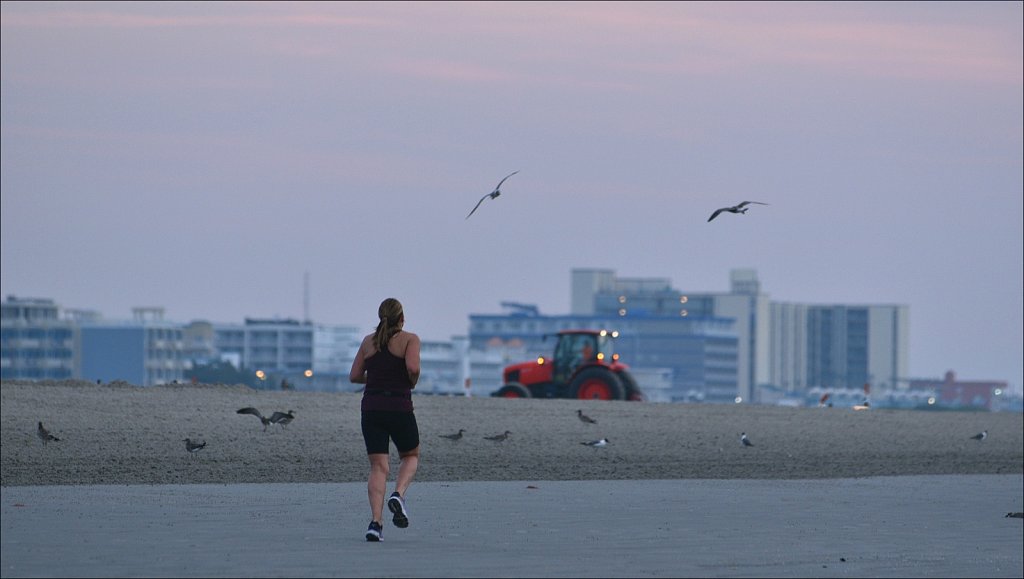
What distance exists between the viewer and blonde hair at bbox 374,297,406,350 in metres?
12.2

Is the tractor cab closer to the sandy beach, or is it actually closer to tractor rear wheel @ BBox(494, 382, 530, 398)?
tractor rear wheel @ BBox(494, 382, 530, 398)

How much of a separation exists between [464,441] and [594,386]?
1440 centimetres

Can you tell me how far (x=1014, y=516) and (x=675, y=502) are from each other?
9.06ft

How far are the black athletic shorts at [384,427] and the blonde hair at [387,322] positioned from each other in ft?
1.52

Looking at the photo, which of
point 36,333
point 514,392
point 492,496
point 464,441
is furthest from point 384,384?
point 36,333

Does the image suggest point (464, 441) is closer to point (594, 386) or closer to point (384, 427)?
point (384, 427)

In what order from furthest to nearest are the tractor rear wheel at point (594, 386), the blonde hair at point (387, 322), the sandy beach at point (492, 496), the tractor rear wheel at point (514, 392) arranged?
1. the tractor rear wheel at point (514, 392)
2. the tractor rear wheel at point (594, 386)
3. the blonde hair at point (387, 322)
4. the sandy beach at point (492, 496)

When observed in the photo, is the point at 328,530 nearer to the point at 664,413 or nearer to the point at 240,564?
the point at 240,564

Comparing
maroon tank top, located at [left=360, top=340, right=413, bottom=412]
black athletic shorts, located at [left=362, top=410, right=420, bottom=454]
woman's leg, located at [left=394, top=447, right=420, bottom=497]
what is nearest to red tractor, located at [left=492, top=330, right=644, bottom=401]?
woman's leg, located at [left=394, top=447, right=420, bottom=497]

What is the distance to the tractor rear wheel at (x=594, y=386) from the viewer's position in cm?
3859

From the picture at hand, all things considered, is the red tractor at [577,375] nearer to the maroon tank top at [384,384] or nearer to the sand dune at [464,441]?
the sand dune at [464,441]

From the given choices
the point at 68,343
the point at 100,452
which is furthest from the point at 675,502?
the point at 68,343

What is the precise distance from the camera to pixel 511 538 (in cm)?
1220

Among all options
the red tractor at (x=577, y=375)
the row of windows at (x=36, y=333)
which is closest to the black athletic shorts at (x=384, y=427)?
the red tractor at (x=577, y=375)
